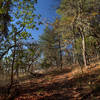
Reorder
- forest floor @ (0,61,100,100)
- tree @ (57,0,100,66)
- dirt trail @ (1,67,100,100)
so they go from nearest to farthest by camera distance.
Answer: forest floor @ (0,61,100,100), dirt trail @ (1,67,100,100), tree @ (57,0,100,66)

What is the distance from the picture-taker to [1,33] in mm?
5160

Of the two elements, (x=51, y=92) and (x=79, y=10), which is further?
(x=79, y=10)

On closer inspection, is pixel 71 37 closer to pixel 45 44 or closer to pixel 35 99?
pixel 35 99

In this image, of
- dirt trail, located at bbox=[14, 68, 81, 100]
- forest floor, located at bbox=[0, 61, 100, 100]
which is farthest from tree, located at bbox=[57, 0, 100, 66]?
dirt trail, located at bbox=[14, 68, 81, 100]

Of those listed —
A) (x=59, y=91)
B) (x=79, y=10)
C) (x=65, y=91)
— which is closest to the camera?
(x=65, y=91)

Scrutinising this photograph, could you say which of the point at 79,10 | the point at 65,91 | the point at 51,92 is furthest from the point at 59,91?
the point at 79,10

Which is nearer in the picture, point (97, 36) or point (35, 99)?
point (35, 99)

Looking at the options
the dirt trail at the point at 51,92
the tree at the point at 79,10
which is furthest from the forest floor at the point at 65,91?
the tree at the point at 79,10

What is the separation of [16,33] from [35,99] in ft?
11.3

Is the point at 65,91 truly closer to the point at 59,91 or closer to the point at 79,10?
the point at 59,91

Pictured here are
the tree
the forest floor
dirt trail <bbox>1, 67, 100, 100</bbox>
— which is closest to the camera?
the forest floor

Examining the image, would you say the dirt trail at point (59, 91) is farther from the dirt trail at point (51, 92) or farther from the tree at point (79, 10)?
the tree at point (79, 10)

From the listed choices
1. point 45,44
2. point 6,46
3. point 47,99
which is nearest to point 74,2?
point 6,46

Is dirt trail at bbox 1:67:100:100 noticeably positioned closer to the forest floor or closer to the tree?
the forest floor
